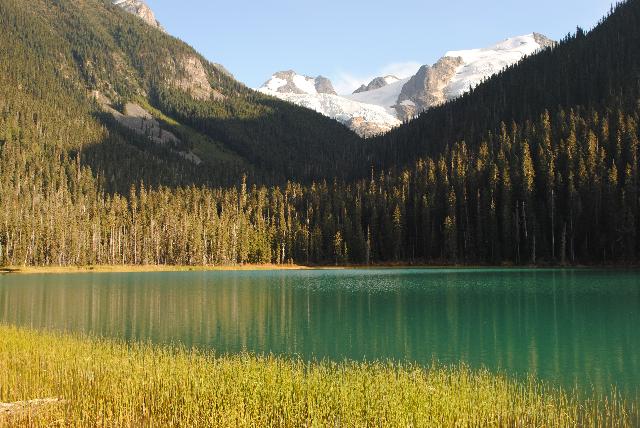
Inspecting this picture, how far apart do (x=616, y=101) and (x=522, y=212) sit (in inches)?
2431

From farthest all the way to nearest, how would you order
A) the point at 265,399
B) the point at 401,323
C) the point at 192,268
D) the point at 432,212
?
the point at 432,212 < the point at 192,268 < the point at 401,323 < the point at 265,399

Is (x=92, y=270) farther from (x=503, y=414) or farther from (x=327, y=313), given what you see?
(x=503, y=414)

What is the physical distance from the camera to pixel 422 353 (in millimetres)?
24375

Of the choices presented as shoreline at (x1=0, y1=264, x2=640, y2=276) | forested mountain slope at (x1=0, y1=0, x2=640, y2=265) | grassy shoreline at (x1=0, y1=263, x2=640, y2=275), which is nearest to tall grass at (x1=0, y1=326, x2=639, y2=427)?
forested mountain slope at (x1=0, y1=0, x2=640, y2=265)

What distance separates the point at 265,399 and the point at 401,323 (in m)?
20.6

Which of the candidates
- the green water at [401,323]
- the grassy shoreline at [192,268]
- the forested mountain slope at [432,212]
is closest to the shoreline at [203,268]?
the grassy shoreline at [192,268]

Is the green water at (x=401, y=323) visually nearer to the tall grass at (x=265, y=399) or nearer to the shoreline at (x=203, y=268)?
the tall grass at (x=265, y=399)

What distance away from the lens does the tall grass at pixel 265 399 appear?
13.0 m

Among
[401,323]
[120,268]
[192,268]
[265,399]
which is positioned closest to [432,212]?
[192,268]

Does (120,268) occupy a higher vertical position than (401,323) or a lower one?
lower

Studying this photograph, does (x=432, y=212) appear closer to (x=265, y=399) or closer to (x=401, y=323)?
(x=401, y=323)

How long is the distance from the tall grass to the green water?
15.9ft

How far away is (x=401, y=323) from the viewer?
1339 inches

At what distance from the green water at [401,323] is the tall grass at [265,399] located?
484 centimetres
